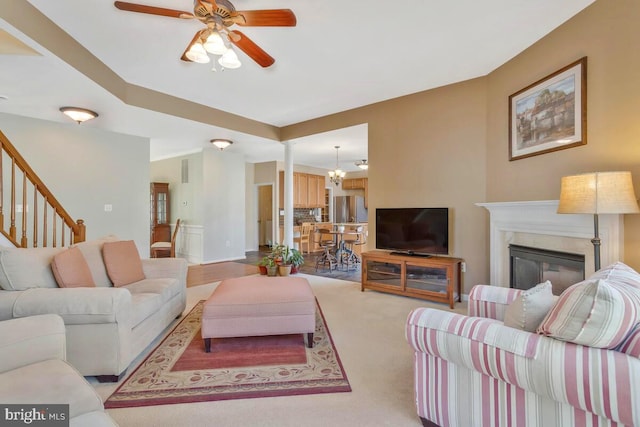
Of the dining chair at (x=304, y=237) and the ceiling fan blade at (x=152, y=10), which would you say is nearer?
the ceiling fan blade at (x=152, y=10)

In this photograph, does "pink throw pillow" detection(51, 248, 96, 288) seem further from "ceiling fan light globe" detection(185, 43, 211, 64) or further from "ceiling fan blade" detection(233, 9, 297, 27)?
"ceiling fan blade" detection(233, 9, 297, 27)

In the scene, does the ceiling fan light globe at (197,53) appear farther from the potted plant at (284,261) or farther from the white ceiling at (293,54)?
the potted plant at (284,261)

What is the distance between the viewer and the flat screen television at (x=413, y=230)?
145 inches

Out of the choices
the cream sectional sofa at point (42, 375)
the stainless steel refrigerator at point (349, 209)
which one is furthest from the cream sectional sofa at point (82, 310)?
the stainless steel refrigerator at point (349, 209)

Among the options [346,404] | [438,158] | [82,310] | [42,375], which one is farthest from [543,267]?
[82,310]

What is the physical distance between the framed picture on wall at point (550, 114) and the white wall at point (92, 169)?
18.8 feet

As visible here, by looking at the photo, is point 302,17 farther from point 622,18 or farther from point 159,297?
point 159,297

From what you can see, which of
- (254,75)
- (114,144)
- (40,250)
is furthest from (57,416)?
(114,144)

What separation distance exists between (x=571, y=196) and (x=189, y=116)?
4511 millimetres

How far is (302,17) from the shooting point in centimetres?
243

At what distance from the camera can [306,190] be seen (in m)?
8.48

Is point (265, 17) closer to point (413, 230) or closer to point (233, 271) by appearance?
point (413, 230)

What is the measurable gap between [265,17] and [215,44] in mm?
400

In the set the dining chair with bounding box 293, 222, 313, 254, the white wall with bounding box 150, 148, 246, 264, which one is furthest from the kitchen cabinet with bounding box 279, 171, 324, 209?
the white wall with bounding box 150, 148, 246, 264
